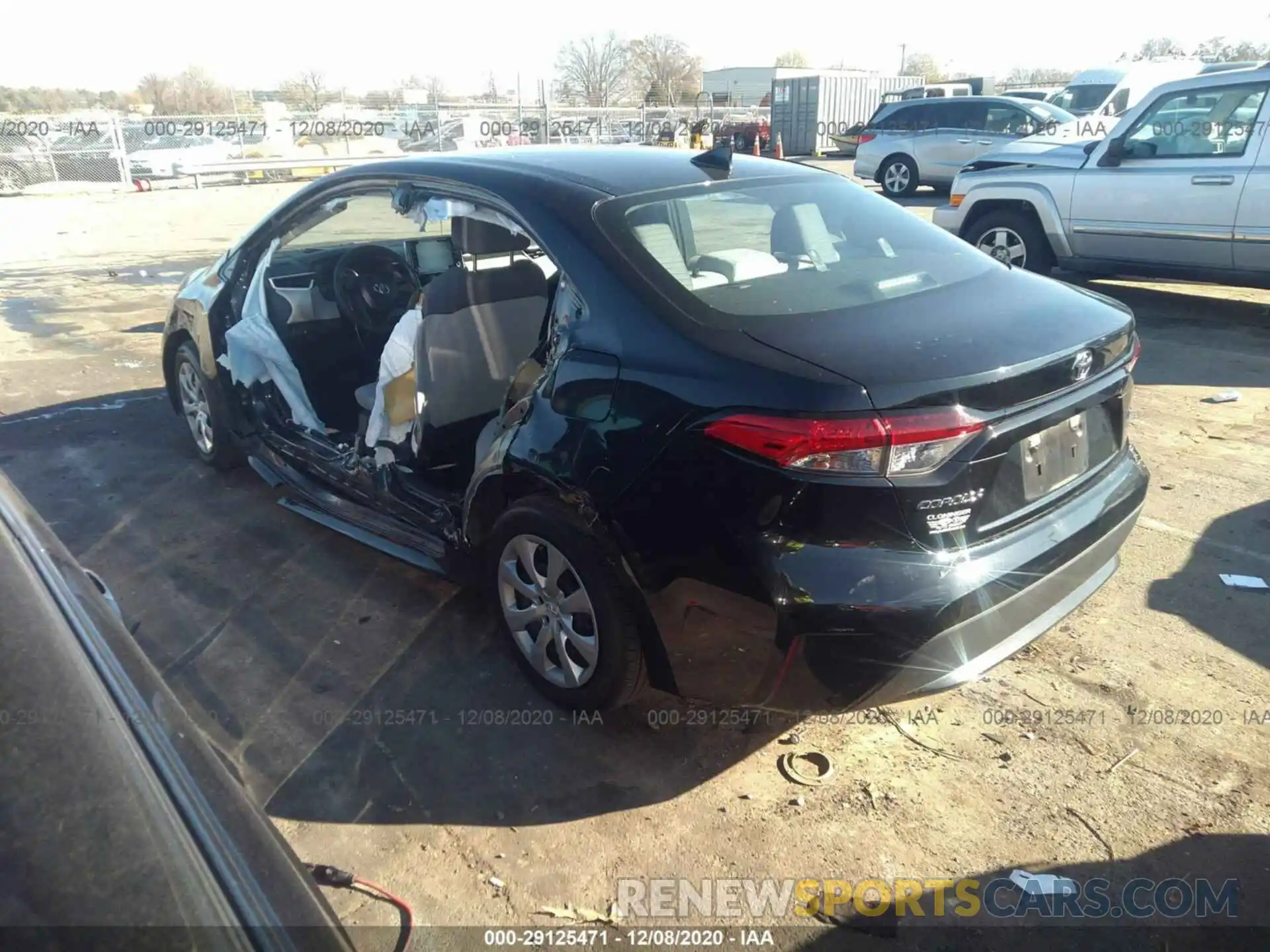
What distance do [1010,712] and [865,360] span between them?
141cm

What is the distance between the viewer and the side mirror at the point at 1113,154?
7.57 meters

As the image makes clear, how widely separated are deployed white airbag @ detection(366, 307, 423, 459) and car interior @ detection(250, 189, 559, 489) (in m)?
0.04

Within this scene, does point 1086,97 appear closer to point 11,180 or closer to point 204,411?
point 204,411

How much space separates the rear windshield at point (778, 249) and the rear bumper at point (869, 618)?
73 centimetres

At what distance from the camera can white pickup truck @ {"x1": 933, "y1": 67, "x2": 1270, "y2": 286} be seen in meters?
6.91

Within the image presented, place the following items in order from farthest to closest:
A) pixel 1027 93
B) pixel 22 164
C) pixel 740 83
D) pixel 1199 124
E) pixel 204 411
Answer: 1. pixel 740 83
2. pixel 1027 93
3. pixel 22 164
4. pixel 1199 124
5. pixel 204 411

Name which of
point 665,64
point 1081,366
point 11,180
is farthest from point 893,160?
point 665,64

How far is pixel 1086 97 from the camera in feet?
69.8

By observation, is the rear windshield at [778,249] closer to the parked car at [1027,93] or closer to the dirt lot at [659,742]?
the dirt lot at [659,742]

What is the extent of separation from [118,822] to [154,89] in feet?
198

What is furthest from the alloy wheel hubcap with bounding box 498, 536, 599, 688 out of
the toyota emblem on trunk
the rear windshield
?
the toyota emblem on trunk

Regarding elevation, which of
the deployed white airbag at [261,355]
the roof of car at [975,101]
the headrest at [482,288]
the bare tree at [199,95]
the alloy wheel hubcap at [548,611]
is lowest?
the alloy wheel hubcap at [548,611]

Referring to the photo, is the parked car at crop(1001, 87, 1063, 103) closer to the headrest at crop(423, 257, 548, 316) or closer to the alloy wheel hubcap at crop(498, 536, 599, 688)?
the headrest at crop(423, 257, 548, 316)

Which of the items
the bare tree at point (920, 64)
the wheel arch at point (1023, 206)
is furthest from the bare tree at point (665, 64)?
→ the wheel arch at point (1023, 206)
